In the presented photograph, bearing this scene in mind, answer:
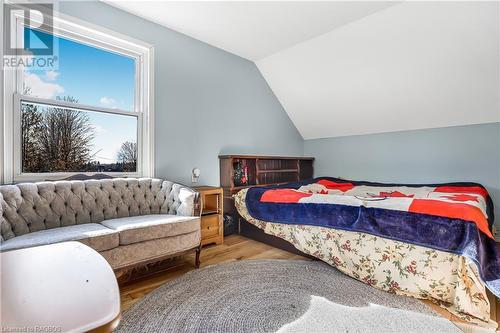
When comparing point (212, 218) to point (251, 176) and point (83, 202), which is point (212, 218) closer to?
point (251, 176)

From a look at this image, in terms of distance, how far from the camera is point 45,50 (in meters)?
2.30

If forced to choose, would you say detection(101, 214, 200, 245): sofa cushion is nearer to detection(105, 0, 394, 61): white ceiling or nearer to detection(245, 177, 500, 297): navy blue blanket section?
detection(245, 177, 500, 297): navy blue blanket section

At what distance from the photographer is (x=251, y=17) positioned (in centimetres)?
271

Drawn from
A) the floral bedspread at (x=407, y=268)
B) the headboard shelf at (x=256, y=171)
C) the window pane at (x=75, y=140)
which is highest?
the window pane at (x=75, y=140)

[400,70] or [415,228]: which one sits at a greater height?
[400,70]

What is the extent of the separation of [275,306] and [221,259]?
975mm

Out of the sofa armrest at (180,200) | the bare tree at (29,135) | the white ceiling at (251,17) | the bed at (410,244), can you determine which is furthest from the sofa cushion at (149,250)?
the white ceiling at (251,17)

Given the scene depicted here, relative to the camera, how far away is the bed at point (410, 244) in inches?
60.2

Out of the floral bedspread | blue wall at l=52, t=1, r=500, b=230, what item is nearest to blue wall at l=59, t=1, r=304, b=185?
blue wall at l=52, t=1, r=500, b=230

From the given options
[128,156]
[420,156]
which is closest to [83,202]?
[128,156]

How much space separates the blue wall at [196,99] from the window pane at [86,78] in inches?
11.2
